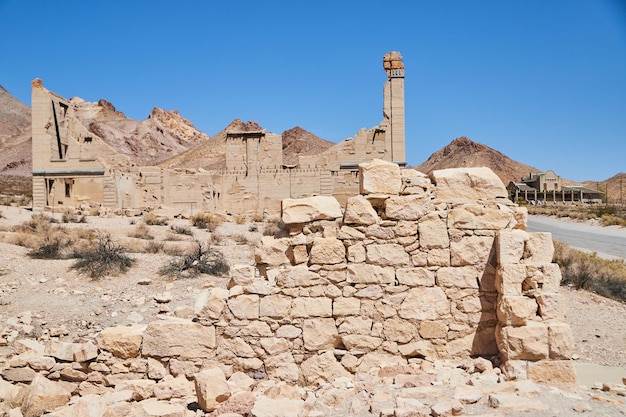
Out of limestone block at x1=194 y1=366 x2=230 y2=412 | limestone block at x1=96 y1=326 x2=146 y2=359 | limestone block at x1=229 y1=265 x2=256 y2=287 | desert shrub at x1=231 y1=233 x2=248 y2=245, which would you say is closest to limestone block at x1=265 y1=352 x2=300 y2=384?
limestone block at x1=194 y1=366 x2=230 y2=412

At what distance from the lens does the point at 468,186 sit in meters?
4.70

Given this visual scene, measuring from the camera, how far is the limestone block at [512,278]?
4215 millimetres

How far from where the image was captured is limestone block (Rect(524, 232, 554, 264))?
4.36 meters

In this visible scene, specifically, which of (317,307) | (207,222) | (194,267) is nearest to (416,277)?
(317,307)

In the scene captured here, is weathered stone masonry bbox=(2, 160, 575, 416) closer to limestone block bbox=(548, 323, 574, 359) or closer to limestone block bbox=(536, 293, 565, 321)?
limestone block bbox=(536, 293, 565, 321)

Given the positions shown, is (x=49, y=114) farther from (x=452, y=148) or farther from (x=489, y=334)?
(x=452, y=148)

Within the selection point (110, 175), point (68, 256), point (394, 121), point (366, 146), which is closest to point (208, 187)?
point (110, 175)

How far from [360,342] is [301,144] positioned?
51866 millimetres

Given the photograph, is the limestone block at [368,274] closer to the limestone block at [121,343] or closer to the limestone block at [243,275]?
the limestone block at [243,275]

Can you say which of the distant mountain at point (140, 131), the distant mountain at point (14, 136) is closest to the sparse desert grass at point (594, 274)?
the distant mountain at point (140, 131)

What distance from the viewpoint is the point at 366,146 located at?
21.4m

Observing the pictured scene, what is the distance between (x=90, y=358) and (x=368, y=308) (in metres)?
2.78

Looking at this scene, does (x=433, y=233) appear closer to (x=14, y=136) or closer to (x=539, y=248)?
(x=539, y=248)

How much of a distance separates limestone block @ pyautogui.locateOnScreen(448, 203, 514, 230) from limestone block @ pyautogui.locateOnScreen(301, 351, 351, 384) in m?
1.80
